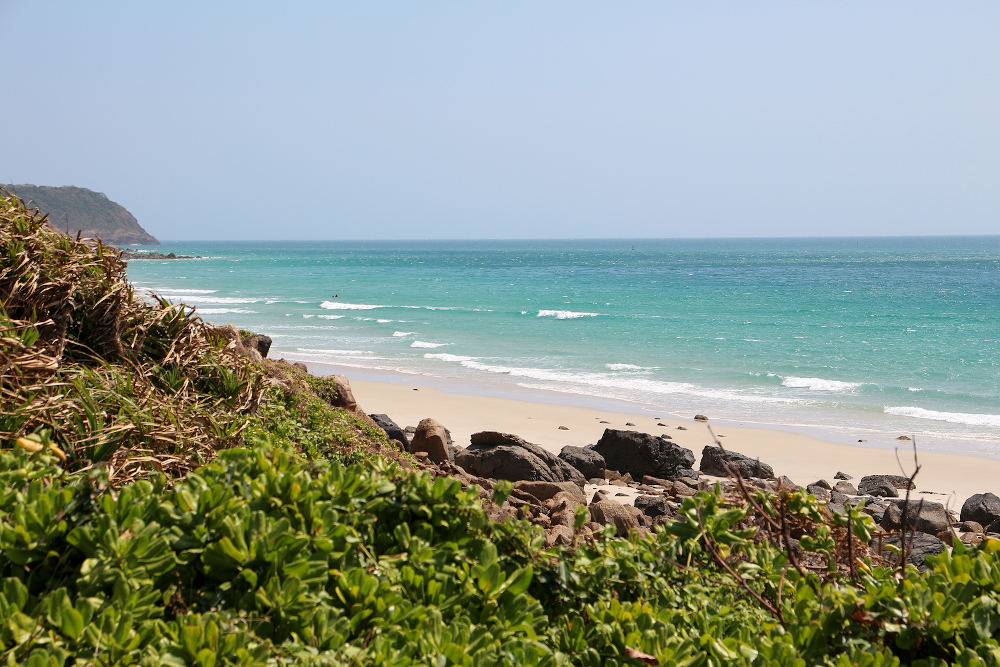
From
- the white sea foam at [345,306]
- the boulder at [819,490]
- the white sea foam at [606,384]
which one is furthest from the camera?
the white sea foam at [345,306]

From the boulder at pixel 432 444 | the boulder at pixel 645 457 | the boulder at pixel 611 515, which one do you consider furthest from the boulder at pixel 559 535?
the boulder at pixel 645 457

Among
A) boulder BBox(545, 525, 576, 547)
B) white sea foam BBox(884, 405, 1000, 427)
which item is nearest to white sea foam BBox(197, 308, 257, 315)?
white sea foam BBox(884, 405, 1000, 427)

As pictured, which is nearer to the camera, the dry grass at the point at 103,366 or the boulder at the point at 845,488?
the dry grass at the point at 103,366

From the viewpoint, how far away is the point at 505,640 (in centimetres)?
212

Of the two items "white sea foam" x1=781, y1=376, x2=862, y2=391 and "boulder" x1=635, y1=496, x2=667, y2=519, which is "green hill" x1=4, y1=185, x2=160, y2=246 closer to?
"white sea foam" x1=781, y1=376, x2=862, y2=391

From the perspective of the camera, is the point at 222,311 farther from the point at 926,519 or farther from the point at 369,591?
the point at 369,591

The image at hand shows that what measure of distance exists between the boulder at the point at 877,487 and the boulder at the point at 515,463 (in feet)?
14.8

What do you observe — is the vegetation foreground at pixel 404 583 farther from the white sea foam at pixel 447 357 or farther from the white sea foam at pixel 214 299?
the white sea foam at pixel 214 299

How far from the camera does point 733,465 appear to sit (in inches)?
425

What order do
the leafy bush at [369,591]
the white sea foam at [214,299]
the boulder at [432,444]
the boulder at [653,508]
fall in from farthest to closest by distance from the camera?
1. the white sea foam at [214,299]
2. the boulder at [432,444]
3. the boulder at [653,508]
4. the leafy bush at [369,591]

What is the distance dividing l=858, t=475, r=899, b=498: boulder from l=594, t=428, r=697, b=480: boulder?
8.19ft

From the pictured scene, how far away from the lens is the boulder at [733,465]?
447 inches

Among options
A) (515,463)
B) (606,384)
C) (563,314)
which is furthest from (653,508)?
(563,314)

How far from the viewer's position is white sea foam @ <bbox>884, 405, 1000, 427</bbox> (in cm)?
1656
